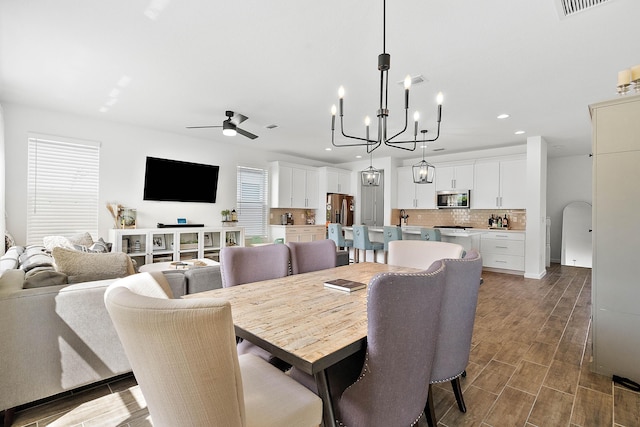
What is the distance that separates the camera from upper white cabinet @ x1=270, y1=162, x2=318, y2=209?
6.68 meters

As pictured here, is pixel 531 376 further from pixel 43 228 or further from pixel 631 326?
pixel 43 228

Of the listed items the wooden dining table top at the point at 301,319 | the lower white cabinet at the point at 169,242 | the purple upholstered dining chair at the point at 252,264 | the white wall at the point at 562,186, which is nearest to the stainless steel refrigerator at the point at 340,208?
the lower white cabinet at the point at 169,242

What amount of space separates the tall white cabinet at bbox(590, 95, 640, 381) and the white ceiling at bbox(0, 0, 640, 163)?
2.38 ft

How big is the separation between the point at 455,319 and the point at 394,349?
61cm

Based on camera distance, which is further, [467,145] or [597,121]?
[467,145]

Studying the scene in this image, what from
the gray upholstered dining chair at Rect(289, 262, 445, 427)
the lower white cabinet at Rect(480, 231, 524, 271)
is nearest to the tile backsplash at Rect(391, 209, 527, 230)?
the lower white cabinet at Rect(480, 231, 524, 271)

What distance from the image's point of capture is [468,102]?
374cm

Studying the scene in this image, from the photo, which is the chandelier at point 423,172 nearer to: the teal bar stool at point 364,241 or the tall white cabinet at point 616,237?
the teal bar stool at point 364,241

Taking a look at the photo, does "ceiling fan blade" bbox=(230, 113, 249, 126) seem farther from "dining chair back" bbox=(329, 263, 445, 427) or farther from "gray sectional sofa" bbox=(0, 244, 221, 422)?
"dining chair back" bbox=(329, 263, 445, 427)

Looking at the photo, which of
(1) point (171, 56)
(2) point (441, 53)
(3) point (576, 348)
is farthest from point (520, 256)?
(1) point (171, 56)

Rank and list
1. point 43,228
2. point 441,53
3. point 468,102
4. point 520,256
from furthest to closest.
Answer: point 520,256 < point 43,228 < point 468,102 < point 441,53

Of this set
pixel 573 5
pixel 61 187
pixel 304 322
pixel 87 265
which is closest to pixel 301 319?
pixel 304 322

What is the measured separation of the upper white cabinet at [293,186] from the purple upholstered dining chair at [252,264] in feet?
14.4

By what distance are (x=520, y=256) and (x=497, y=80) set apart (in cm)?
396
